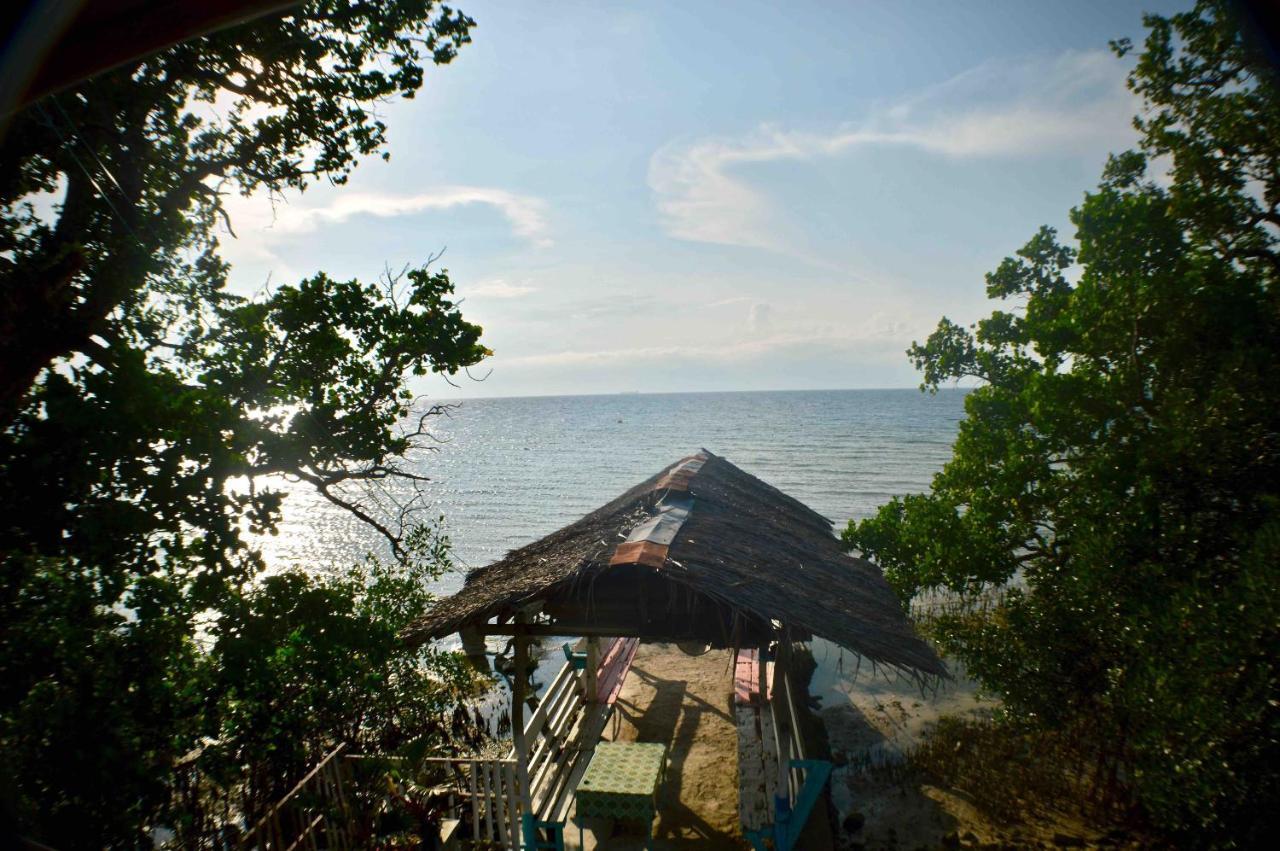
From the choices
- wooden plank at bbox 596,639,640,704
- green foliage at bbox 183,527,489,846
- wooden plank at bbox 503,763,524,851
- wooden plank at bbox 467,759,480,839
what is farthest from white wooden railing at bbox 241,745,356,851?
wooden plank at bbox 596,639,640,704

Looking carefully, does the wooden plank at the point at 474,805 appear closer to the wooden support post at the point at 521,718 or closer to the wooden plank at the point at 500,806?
the wooden plank at the point at 500,806

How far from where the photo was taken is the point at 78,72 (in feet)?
3.64

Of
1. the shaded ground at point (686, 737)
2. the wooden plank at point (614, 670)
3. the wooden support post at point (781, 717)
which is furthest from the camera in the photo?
→ the wooden plank at point (614, 670)

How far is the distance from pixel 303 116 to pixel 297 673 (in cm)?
692

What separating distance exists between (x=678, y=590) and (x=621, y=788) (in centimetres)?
249

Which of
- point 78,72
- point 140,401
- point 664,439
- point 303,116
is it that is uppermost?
point 303,116

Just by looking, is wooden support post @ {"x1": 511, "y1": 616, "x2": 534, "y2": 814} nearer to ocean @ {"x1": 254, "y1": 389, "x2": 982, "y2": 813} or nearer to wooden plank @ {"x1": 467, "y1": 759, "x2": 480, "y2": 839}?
wooden plank @ {"x1": 467, "y1": 759, "x2": 480, "y2": 839}

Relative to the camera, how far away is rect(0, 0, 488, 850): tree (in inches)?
215

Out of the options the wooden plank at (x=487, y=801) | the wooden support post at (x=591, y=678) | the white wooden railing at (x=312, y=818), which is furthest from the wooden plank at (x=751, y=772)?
the white wooden railing at (x=312, y=818)

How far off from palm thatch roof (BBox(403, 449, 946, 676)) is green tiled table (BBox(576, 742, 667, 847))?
192 centimetres

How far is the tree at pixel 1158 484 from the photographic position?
6.26 m

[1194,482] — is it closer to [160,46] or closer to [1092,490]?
[1092,490]

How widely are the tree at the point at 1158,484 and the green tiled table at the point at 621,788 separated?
15.8ft

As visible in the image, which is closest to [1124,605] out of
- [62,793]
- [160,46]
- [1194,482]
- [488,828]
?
[1194,482]
